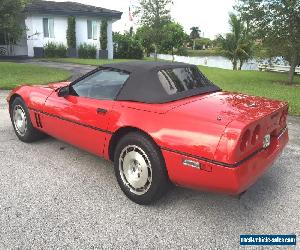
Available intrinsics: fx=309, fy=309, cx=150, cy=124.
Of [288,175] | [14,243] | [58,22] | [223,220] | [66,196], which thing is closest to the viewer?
[14,243]

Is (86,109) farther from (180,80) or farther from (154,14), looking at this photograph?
(154,14)

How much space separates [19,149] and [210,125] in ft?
10.8

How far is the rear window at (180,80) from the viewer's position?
11.6ft

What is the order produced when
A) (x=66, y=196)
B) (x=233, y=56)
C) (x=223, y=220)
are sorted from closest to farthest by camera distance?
(x=223, y=220), (x=66, y=196), (x=233, y=56)

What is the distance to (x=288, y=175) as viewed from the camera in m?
4.14

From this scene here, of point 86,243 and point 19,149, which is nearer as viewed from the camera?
point 86,243

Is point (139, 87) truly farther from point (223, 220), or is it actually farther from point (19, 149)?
point (19, 149)

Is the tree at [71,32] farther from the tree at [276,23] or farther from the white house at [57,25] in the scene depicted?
the tree at [276,23]

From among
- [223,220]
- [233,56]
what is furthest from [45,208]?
[233,56]

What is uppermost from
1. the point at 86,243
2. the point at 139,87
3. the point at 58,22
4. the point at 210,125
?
the point at 58,22

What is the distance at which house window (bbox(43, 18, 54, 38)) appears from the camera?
1024 inches

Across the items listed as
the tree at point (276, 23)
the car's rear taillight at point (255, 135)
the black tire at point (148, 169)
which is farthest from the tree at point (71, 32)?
the car's rear taillight at point (255, 135)

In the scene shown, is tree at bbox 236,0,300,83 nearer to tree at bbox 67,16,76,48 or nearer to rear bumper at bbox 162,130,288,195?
rear bumper at bbox 162,130,288,195

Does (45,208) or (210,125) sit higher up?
(210,125)
